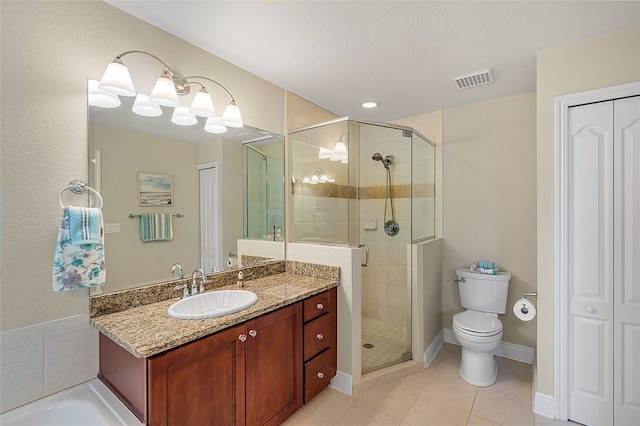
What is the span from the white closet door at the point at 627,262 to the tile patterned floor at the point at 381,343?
1.37m

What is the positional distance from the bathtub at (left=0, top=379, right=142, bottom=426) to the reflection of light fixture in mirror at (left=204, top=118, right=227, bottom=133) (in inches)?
60.8

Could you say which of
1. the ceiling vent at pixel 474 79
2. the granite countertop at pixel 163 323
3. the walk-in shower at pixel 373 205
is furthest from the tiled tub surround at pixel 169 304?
the ceiling vent at pixel 474 79

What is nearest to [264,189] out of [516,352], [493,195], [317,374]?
[317,374]

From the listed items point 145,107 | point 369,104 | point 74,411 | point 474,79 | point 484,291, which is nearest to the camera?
point 74,411

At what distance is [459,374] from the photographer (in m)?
2.44

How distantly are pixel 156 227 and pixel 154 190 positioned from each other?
0.72 feet

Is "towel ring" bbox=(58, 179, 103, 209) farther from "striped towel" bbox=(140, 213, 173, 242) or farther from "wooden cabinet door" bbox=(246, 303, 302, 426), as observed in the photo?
"wooden cabinet door" bbox=(246, 303, 302, 426)

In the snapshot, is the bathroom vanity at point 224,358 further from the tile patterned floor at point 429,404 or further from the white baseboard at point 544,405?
the white baseboard at point 544,405

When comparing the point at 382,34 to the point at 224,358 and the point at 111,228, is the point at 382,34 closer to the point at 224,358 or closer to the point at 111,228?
the point at 111,228

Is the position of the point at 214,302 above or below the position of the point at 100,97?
below

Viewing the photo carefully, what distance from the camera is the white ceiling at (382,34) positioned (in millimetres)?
1523

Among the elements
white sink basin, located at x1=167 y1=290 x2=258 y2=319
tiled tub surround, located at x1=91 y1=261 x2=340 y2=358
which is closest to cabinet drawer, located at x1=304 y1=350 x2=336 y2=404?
tiled tub surround, located at x1=91 y1=261 x2=340 y2=358

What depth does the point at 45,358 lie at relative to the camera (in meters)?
1.29

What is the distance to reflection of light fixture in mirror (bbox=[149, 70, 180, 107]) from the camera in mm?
1563
